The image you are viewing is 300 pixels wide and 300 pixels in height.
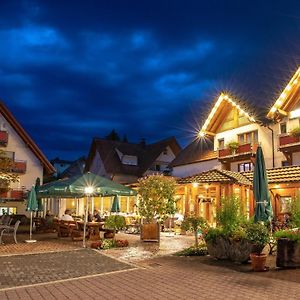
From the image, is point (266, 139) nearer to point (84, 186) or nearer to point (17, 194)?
point (84, 186)

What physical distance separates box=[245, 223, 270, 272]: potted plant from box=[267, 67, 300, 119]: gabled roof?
15.9 metres

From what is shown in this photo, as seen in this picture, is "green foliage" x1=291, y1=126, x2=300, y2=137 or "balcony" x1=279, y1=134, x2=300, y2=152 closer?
"green foliage" x1=291, y1=126, x2=300, y2=137

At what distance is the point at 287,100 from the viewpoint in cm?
2473

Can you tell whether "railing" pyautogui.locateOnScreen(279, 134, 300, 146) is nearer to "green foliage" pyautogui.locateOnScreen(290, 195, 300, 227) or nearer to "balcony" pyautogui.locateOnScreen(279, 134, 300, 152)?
"balcony" pyautogui.locateOnScreen(279, 134, 300, 152)

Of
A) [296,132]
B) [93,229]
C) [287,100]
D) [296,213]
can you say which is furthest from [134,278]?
[287,100]

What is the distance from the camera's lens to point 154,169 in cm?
4150

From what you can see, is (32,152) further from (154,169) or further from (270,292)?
(270,292)

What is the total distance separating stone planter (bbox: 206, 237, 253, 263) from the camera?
10461mm

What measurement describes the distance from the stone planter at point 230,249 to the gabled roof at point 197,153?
19.6m

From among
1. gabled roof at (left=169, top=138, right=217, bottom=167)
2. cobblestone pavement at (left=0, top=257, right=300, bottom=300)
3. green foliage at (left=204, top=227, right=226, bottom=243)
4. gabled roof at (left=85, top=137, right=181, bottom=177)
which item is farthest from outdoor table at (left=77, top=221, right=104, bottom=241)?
gabled roof at (left=85, top=137, right=181, bottom=177)

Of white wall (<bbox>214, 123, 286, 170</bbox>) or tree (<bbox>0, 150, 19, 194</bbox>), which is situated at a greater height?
white wall (<bbox>214, 123, 286, 170</bbox>)

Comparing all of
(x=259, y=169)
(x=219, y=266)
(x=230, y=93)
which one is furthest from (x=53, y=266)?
(x=230, y=93)

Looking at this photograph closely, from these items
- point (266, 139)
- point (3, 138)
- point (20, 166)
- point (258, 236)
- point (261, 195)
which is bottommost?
point (258, 236)

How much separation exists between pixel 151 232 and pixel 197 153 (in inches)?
713
